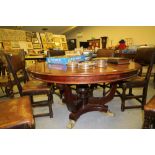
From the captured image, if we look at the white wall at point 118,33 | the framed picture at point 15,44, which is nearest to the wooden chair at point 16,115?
the framed picture at point 15,44

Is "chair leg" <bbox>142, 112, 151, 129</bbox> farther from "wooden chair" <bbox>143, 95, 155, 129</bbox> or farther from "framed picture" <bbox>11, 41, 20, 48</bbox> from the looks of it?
"framed picture" <bbox>11, 41, 20, 48</bbox>

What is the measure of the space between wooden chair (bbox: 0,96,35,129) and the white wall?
18.6ft

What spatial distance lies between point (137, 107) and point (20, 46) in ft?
16.7

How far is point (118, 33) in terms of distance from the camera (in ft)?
21.8

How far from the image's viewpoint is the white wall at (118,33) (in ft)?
18.6

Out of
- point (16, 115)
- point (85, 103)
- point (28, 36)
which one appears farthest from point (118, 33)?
point (16, 115)

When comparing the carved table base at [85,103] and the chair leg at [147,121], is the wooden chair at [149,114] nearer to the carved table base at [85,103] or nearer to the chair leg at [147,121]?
the chair leg at [147,121]

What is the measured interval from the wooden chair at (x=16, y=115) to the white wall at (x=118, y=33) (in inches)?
223

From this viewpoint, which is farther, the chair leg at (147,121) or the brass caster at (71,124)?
the brass caster at (71,124)

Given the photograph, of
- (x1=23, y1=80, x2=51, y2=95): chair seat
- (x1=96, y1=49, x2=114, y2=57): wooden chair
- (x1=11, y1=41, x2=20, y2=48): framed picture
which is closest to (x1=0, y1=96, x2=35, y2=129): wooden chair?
(x1=23, y1=80, x2=51, y2=95): chair seat
